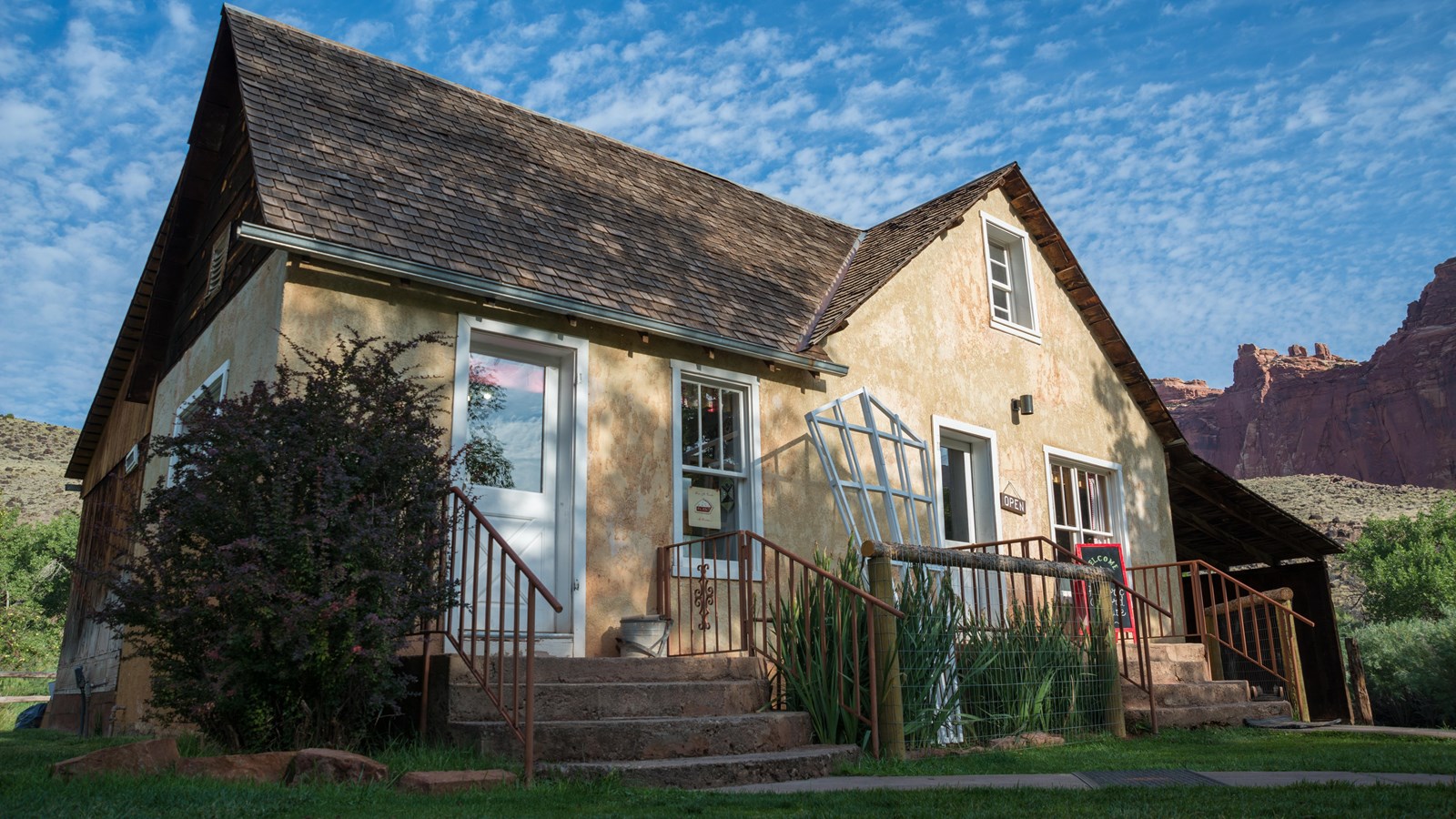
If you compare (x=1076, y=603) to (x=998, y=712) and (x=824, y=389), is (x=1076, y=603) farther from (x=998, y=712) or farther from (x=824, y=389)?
(x=824, y=389)

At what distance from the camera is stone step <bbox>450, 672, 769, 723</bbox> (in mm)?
5809

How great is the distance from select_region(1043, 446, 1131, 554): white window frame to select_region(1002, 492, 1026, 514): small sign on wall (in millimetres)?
542

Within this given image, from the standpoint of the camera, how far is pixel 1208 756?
688 cm

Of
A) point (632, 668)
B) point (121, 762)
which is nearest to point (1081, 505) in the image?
point (632, 668)

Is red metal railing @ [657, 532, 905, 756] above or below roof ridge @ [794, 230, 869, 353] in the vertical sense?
below

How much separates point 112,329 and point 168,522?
8.16 meters

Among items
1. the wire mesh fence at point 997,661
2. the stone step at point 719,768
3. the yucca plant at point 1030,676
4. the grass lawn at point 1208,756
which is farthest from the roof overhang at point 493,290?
the grass lawn at point 1208,756

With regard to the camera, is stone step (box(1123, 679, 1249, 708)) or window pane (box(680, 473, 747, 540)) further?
stone step (box(1123, 679, 1249, 708))

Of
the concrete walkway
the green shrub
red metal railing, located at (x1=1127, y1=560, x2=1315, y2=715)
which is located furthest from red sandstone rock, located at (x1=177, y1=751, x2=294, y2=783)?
the green shrub

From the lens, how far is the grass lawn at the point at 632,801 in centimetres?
396

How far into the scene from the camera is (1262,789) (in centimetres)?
498

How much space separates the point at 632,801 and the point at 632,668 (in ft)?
7.19

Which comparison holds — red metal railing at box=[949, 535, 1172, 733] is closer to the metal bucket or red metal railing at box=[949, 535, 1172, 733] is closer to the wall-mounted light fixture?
the wall-mounted light fixture

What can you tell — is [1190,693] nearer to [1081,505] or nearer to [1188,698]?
[1188,698]
